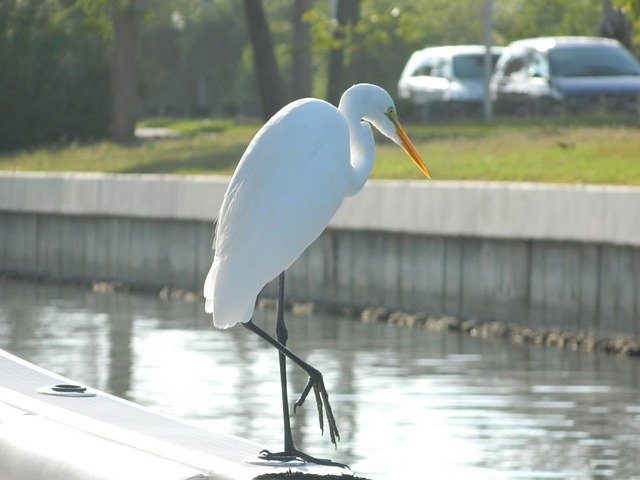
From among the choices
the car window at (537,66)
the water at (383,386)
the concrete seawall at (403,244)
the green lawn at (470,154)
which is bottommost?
the water at (383,386)

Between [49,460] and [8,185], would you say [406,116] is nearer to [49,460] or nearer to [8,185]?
[8,185]

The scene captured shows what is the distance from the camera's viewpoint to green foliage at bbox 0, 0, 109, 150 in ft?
109

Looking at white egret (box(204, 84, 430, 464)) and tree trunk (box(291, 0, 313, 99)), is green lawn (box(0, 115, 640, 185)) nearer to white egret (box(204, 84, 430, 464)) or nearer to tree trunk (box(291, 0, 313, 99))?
tree trunk (box(291, 0, 313, 99))

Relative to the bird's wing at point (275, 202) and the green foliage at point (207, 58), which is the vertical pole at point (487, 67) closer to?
the bird's wing at point (275, 202)

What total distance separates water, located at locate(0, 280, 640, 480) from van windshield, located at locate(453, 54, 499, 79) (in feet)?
54.6

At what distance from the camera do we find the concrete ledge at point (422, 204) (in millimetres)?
15844

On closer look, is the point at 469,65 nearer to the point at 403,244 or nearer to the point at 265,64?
the point at 265,64

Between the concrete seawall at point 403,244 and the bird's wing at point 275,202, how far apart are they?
754cm

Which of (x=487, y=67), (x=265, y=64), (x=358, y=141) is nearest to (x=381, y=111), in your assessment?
(x=358, y=141)

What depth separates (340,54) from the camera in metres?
30.5

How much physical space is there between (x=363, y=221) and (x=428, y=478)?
8211 millimetres

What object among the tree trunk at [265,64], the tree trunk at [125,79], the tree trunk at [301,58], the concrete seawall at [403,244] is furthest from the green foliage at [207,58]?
the concrete seawall at [403,244]

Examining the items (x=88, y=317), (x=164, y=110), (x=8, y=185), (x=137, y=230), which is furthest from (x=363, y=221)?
(x=164, y=110)

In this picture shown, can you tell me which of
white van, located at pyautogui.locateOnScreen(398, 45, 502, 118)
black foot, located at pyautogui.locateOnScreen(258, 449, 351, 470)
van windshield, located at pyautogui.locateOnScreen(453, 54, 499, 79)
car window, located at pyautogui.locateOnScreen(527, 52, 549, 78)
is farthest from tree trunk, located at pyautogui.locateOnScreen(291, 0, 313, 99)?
black foot, located at pyautogui.locateOnScreen(258, 449, 351, 470)
